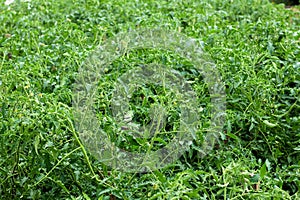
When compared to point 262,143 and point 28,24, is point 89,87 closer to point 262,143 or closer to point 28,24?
point 262,143

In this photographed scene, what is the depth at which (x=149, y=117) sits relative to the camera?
2068 mm

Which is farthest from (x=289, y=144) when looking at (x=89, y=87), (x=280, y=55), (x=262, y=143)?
(x=89, y=87)

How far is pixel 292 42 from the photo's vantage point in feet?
9.05

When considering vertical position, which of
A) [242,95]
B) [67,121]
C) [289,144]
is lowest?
[289,144]

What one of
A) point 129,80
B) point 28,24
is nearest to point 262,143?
point 129,80

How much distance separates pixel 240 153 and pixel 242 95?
1.23 ft

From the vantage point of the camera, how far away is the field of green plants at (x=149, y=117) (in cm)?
174

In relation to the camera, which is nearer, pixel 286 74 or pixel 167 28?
pixel 286 74

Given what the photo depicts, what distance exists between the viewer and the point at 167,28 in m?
2.90

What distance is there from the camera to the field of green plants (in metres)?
1.74

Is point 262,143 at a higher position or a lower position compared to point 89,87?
lower

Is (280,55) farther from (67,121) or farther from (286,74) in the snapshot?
(67,121)

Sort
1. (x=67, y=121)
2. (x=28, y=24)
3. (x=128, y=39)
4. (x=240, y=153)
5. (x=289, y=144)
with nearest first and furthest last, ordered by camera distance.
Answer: (x=67, y=121), (x=240, y=153), (x=289, y=144), (x=128, y=39), (x=28, y=24)

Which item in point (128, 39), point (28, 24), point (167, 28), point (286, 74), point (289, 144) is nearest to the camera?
point (289, 144)
